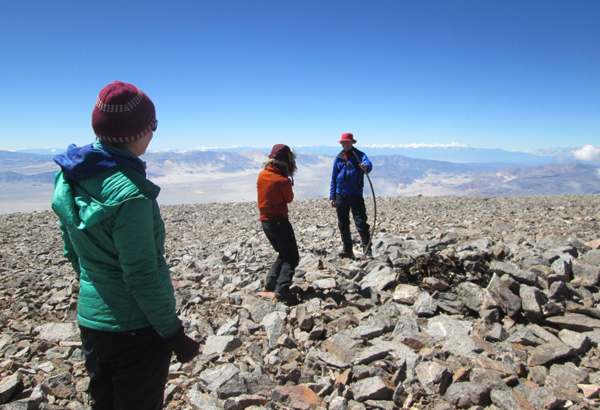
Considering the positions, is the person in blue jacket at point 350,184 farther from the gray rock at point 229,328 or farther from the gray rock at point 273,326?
the gray rock at point 229,328

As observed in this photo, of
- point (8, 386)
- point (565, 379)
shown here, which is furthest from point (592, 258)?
point (8, 386)

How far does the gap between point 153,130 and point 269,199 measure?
285 centimetres

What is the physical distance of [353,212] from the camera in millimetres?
7105

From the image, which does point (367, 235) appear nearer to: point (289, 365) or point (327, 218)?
point (289, 365)

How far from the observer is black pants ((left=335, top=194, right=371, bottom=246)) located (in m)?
6.97

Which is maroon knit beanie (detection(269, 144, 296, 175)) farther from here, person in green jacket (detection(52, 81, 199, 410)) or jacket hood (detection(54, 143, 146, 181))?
jacket hood (detection(54, 143, 146, 181))

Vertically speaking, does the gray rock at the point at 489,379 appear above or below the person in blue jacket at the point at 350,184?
below

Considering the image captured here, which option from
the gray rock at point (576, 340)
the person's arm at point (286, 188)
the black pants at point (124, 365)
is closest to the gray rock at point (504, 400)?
the gray rock at point (576, 340)

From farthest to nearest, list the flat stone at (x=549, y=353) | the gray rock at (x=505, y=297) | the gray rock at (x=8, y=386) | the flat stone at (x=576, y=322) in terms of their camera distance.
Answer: the gray rock at (x=505, y=297), the flat stone at (x=576, y=322), the flat stone at (x=549, y=353), the gray rock at (x=8, y=386)

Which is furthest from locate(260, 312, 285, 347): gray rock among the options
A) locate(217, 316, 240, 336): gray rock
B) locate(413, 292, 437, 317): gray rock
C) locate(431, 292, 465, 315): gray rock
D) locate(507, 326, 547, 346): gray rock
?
locate(507, 326, 547, 346): gray rock

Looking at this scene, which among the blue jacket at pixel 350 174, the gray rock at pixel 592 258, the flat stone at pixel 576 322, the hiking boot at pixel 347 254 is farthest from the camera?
the hiking boot at pixel 347 254

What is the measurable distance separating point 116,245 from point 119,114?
762 millimetres

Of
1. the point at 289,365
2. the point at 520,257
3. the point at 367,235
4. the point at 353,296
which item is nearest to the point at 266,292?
the point at 353,296

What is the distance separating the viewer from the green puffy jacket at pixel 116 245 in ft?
5.32
